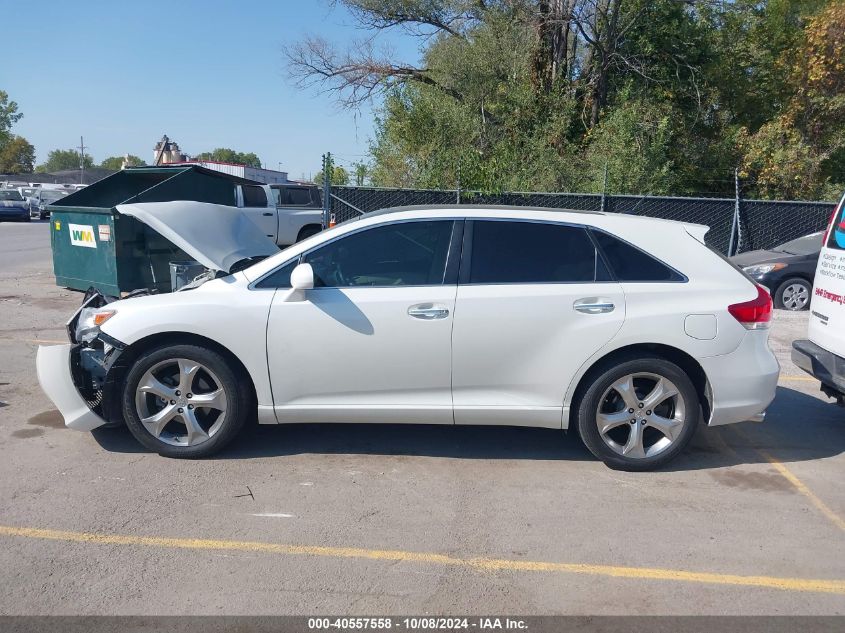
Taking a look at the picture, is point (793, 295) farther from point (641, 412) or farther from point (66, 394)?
point (66, 394)

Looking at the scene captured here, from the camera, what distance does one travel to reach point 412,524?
404cm

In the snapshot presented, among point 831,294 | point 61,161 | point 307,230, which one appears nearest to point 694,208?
point 831,294

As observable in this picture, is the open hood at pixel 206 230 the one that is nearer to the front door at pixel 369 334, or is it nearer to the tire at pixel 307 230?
the front door at pixel 369 334

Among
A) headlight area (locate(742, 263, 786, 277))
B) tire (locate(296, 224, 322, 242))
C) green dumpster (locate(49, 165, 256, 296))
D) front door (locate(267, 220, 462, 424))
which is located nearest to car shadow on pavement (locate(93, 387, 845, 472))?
front door (locate(267, 220, 462, 424))

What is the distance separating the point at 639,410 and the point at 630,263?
3.19 feet

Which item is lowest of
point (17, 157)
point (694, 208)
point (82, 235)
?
point (82, 235)

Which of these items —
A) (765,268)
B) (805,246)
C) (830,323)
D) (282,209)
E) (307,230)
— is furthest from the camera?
(307,230)

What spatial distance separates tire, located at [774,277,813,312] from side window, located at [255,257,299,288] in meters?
9.20

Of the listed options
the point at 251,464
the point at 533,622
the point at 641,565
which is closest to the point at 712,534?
the point at 641,565

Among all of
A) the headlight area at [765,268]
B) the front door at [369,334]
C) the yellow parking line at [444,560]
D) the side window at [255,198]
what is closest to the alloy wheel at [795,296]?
the headlight area at [765,268]

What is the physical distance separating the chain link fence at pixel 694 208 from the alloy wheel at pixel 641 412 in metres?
9.10

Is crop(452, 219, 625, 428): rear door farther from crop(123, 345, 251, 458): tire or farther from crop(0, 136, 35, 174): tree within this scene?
crop(0, 136, 35, 174): tree

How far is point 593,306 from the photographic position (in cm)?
463

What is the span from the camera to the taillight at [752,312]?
183 inches
